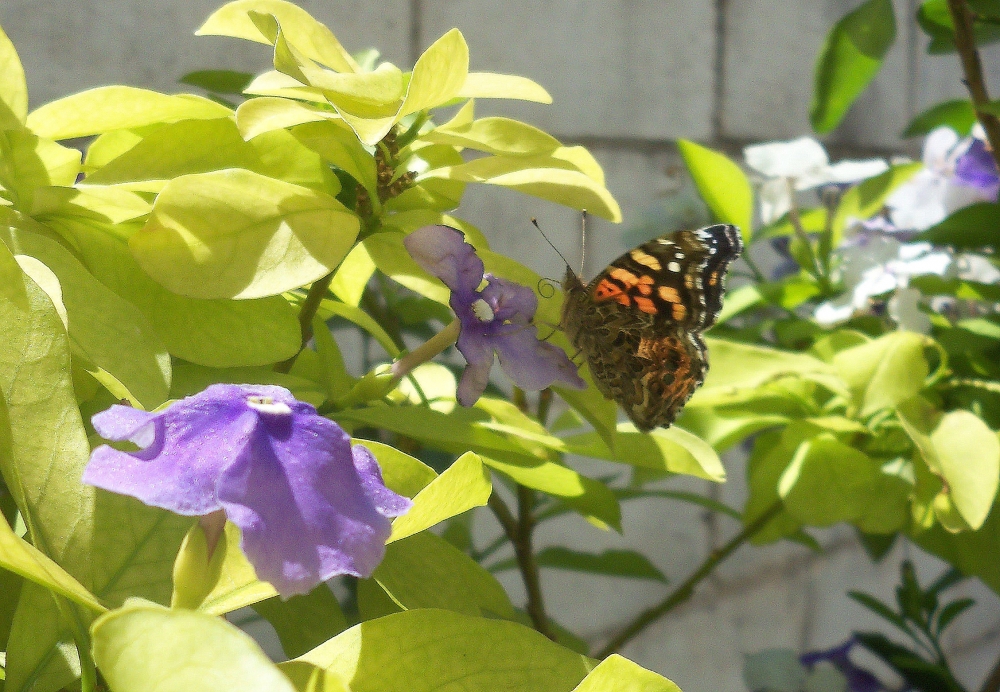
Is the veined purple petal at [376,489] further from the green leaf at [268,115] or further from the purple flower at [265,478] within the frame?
the green leaf at [268,115]

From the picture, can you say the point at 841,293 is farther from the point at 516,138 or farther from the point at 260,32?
the point at 260,32

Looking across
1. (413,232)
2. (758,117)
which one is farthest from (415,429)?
(758,117)

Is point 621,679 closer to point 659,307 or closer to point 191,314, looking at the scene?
point 191,314

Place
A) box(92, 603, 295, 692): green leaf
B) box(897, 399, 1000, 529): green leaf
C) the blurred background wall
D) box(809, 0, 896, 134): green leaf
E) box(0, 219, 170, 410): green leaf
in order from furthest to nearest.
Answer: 1. the blurred background wall
2. box(809, 0, 896, 134): green leaf
3. box(897, 399, 1000, 529): green leaf
4. box(0, 219, 170, 410): green leaf
5. box(92, 603, 295, 692): green leaf

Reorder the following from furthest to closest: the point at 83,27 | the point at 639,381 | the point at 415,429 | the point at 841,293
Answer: the point at 83,27, the point at 841,293, the point at 639,381, the point at 415,429

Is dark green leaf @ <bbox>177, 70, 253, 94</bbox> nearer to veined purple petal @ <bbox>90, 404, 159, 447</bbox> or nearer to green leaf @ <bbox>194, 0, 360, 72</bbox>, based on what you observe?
green leaf @ <bbox>194, 0, 360, 72</bbox>

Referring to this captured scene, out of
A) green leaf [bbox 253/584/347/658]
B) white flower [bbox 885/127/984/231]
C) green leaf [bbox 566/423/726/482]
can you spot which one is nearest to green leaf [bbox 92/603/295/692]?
green leaf [bbox 253/584/347/658]
